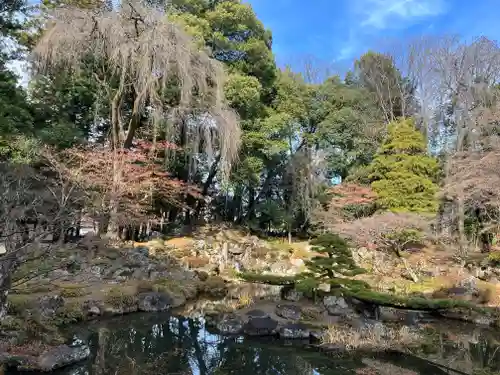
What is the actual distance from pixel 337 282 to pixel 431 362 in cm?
318

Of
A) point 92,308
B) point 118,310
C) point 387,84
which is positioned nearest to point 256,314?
point 118,310

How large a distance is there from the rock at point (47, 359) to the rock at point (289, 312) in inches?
148

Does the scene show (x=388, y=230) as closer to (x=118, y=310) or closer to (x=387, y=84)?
(x=118, y=310)

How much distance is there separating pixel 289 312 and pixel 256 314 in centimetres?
65

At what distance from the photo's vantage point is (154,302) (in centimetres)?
827

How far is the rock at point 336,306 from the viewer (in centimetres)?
787

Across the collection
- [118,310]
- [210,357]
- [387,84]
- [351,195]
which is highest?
[387,84]

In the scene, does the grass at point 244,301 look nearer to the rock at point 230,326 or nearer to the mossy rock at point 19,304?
the rock at point 230,326

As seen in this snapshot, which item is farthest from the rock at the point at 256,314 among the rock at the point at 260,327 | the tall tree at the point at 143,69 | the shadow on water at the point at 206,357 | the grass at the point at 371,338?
the tall tree at the point at 143,69

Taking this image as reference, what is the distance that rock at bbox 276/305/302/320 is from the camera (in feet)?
24.6

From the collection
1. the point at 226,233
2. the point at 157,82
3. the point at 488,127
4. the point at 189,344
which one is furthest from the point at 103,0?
the point at 488,127

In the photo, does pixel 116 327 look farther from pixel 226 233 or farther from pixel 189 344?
pixel 226 233

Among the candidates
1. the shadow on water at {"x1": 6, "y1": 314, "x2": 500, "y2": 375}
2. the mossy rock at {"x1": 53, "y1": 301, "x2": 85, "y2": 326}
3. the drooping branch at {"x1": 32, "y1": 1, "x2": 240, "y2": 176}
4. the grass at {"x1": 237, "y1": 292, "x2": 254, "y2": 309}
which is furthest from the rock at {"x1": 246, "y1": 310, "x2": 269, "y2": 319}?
the drooping branch at {"x1": 32, "y1": 1, "x2": 240, "y2": 176}

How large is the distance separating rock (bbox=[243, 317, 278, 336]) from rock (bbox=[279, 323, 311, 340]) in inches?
6.3
